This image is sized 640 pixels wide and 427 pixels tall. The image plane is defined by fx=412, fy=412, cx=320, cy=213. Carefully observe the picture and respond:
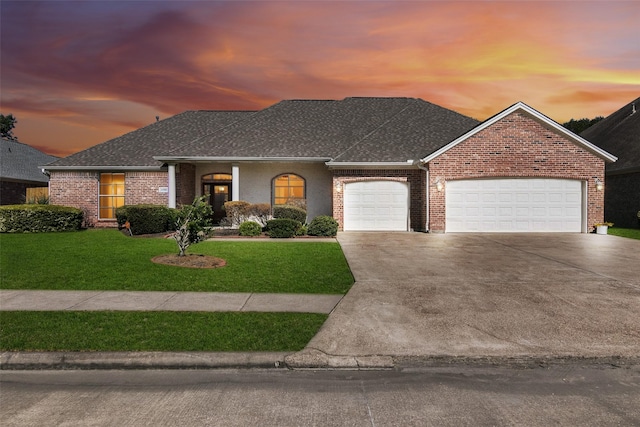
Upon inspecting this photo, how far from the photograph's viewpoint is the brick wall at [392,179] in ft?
63.8

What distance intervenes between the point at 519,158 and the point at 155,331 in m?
17.2

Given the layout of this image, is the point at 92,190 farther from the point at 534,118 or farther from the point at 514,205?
the point at 534,118

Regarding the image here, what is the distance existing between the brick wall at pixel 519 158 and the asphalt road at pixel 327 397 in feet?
46.4

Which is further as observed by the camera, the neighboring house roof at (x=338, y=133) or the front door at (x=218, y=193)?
the front door at (x=218, y=193)

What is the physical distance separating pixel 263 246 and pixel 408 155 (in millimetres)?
8891

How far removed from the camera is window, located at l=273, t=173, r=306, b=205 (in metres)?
21.6

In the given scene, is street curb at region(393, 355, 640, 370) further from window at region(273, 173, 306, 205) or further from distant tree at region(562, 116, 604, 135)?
distant tree at region(562, 116, 604, 135)

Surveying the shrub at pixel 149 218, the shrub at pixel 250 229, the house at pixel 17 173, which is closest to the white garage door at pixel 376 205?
the shrub at pixel 250 229

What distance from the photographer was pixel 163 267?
33.5ft

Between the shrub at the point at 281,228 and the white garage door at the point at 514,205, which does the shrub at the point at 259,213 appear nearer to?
the shrub at the point at 281,228

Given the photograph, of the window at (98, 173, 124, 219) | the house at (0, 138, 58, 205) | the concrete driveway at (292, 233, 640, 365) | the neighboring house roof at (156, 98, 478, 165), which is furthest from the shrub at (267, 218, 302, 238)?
the house at (0, 138, 58, 205)

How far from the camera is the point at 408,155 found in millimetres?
19438

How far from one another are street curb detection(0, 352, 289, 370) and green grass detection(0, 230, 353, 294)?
316cm

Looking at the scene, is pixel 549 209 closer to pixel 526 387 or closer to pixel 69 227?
pixel 526 387
